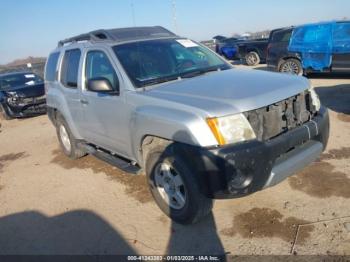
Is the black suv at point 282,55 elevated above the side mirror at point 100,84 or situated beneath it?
situated beneath

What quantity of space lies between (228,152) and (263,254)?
39.3 inches

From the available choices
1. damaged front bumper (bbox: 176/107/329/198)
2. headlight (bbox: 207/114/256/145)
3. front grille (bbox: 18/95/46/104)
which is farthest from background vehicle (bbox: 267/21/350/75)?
headlight (bbox: 207/114/256/145)

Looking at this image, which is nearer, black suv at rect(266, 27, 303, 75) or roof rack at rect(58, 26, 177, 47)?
roof rack at rect(58, 26, 177, 47)

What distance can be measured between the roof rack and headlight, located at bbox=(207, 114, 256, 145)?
2175 millimetres

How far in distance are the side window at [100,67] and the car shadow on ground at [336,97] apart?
5169 millimetres

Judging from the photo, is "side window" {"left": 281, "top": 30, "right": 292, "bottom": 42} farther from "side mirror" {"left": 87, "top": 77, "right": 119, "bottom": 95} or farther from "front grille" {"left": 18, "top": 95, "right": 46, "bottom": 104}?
"side mirror" {"left": 87, "top": 77, "right": 119, "bottom": 95}

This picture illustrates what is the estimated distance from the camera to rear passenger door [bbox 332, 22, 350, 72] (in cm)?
1090

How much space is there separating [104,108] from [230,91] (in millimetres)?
1820

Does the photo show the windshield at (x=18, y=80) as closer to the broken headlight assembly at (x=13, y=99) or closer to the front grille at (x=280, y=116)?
the broken headlight assembly at (x=13, y=99)

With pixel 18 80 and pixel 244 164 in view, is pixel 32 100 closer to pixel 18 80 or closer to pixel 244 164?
pixel 18 80

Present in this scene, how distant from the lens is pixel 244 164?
3.14 metres

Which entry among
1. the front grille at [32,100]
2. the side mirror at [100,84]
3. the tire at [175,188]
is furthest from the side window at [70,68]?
the front grille at [32,100]

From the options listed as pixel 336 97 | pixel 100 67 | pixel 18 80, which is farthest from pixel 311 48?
pixel 18 80

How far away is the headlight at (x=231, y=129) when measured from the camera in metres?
3.17
